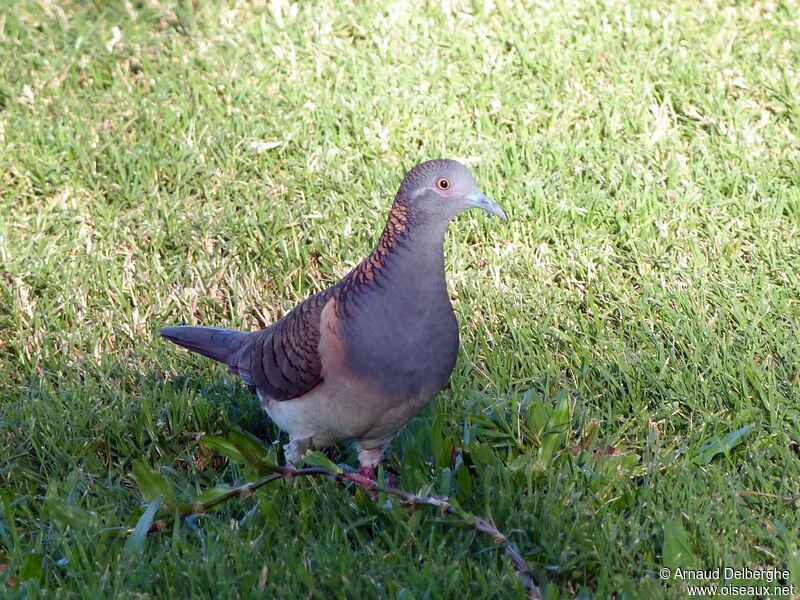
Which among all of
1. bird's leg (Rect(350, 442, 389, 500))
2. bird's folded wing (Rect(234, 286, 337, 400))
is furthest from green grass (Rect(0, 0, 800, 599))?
bird's folded wing (Rect(234, 286, 337, 400))

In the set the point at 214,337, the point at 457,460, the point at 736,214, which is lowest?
the point at 736,214

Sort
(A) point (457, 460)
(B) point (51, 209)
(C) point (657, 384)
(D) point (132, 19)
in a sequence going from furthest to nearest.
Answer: (D) point (132, 19) → (B) point (51, 209) → (C) point (657, 384) → (A) point (457, 460)

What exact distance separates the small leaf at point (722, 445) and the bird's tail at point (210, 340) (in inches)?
72.1

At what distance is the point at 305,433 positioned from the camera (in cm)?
388

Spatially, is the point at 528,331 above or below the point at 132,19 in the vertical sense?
below

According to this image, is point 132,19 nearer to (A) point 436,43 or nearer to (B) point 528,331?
(A) point 436,43

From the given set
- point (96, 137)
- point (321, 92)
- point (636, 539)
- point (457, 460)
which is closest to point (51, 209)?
point (96, 137)

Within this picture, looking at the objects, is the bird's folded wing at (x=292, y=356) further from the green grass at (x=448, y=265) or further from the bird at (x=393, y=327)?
the green grass at (x=448, y=265)

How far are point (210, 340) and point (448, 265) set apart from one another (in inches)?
49.8

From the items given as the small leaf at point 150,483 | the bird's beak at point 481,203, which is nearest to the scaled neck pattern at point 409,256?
the bird's beak at point 481,203

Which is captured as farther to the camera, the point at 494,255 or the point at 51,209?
the point at 51,209

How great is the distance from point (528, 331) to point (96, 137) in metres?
2.77

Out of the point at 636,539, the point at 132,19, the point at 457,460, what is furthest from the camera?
the point at 132,19

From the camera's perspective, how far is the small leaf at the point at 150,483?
342 centimetres
